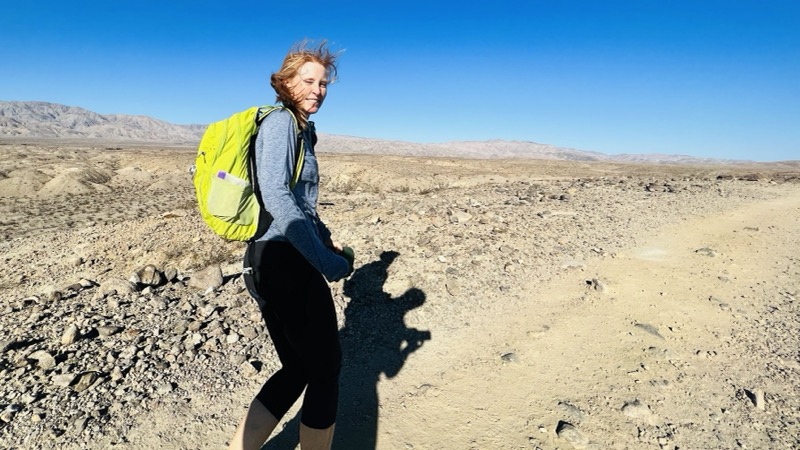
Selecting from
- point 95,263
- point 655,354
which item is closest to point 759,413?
point 655,354

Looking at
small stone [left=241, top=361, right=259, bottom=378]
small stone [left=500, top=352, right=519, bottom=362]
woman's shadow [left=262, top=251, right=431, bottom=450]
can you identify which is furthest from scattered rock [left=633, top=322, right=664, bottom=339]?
small stone [left=241, top=361, right=259, bottom=378]

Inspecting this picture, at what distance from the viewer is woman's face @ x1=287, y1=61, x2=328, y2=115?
1824 mm

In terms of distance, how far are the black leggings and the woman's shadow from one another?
85cm

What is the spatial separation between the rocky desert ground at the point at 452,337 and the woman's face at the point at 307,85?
225 centimetres

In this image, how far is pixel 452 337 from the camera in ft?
13.2

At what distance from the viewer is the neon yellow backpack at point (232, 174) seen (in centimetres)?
163

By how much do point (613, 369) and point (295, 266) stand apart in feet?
9.93

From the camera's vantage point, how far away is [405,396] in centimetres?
321

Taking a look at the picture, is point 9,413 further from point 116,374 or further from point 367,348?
point 367,348

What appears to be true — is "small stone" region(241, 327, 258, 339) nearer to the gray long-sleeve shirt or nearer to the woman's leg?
the woman's leg

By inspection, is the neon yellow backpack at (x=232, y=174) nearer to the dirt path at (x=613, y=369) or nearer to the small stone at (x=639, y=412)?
the dirt path at (x=613, y=369)

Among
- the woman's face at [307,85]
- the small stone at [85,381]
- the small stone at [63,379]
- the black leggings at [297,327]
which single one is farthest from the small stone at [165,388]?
the woman's face at [307,85]

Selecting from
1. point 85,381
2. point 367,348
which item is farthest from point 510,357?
point 85,381

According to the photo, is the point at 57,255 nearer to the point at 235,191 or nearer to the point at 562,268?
the point at 235,191
